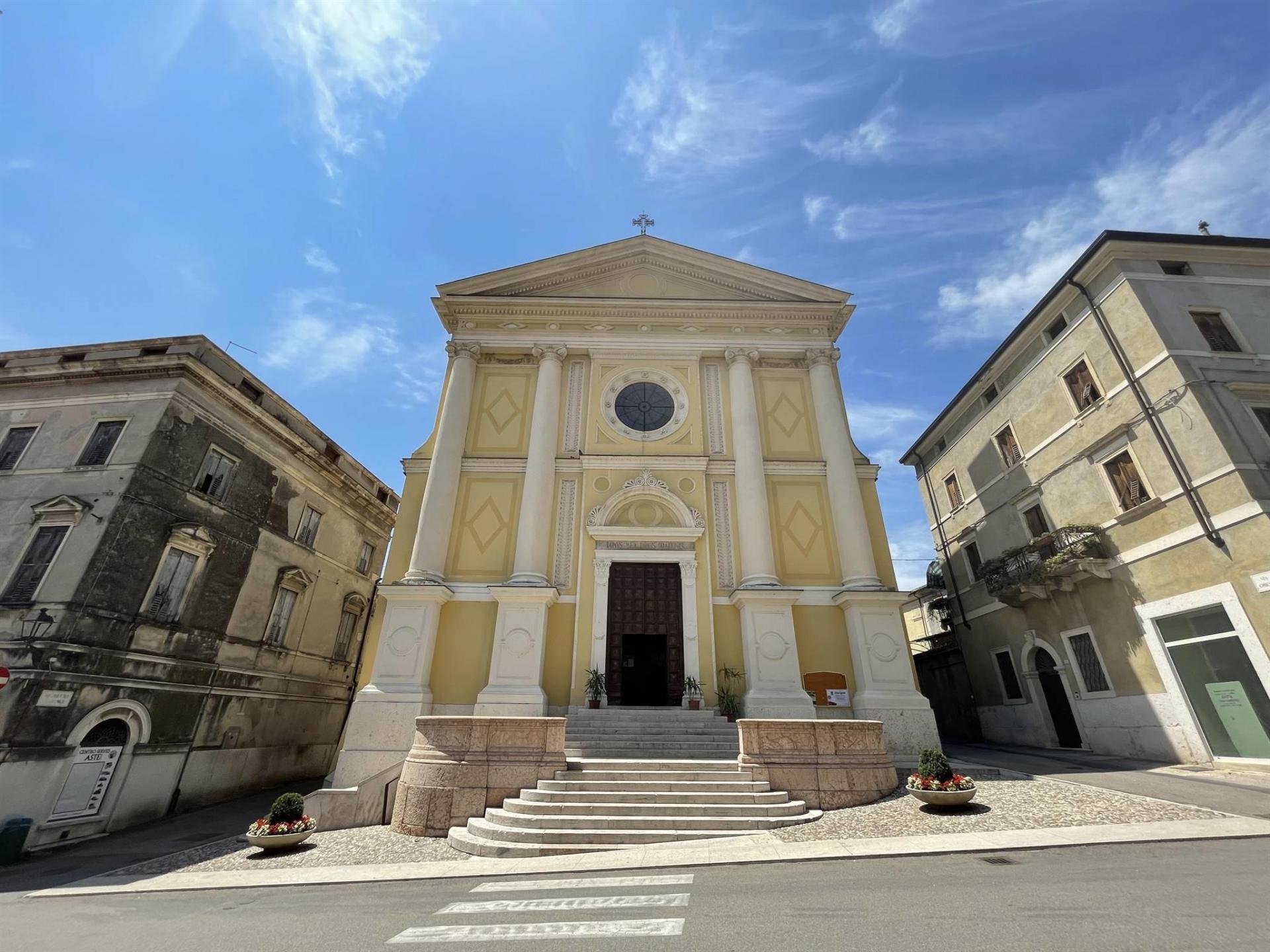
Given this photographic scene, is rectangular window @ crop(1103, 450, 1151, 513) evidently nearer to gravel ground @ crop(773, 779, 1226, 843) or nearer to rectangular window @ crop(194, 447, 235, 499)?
gravel ground @ crop(773, 779, 1226, 843)

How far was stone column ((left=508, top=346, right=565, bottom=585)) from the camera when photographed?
Result: 49.8 ft

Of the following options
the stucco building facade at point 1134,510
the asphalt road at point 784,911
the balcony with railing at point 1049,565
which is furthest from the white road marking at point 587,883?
the balcony with railing at point 1049,565

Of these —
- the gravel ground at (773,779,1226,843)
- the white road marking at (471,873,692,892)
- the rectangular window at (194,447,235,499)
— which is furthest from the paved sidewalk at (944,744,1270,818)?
the rectangular window at (194,447,235,499)

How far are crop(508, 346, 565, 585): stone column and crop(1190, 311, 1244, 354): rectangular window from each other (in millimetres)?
17790

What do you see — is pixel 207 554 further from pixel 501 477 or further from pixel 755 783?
pixel 755 783

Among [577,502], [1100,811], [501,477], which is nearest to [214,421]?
[501,477]

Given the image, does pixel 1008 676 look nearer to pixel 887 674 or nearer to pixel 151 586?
pixel 887 674

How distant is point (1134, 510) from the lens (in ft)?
48.4

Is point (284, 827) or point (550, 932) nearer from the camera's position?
point (550, 932)

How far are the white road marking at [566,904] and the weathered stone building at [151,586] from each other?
13.0 metres

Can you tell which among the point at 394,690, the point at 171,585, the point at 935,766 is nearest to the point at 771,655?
the point at 935,766

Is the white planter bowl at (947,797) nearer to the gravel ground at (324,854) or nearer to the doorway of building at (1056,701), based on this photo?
the gravel ground at (324,854)

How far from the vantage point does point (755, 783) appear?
9.37 metres

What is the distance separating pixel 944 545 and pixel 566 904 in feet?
76.1
